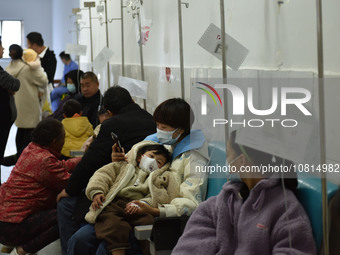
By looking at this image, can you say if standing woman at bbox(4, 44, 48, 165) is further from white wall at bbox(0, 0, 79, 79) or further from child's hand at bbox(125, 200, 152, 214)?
white wall at bbox(0, 0, 79, 79)

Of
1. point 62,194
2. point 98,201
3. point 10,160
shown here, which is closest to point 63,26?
point 10,160

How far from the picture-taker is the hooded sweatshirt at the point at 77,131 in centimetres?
432

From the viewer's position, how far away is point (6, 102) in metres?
4.75

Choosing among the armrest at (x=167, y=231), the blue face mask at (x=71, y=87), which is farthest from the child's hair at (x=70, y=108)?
the armrest at (x=167, y=231)

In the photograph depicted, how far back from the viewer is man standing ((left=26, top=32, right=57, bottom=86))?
668 centimetres

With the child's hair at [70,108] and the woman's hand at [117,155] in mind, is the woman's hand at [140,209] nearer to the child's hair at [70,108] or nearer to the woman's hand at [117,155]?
the woman's hand at [117,155]

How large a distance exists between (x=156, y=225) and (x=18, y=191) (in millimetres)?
1324

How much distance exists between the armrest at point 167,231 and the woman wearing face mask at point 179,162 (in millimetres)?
189

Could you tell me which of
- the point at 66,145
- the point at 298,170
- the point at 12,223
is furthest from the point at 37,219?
the point at 298,170

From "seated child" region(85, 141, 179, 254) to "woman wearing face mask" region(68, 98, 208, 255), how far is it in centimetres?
4

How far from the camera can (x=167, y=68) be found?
363cm

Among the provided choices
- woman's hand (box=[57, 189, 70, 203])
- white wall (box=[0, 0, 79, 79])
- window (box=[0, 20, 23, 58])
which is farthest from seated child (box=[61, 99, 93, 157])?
window (box=[0, 20, 23, 58])

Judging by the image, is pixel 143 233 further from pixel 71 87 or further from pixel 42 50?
pixel 42 50

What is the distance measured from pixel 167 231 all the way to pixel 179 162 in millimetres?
502
